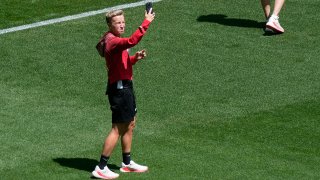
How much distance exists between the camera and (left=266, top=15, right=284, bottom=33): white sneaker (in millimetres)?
17000

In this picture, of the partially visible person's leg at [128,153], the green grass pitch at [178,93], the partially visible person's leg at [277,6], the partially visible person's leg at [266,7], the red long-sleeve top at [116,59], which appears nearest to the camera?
the red long-sleeve top at [116,59]

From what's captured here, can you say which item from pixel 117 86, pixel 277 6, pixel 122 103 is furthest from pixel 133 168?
pixel 277 6

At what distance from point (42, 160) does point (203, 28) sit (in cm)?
602

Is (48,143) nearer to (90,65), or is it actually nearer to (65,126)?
(65,126)

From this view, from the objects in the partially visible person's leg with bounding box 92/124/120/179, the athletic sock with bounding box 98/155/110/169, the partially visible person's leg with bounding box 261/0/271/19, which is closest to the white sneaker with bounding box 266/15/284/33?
the partially visible person's leg with bounding box 261/0/271/19

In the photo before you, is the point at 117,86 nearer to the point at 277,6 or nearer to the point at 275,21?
the point at 275,21

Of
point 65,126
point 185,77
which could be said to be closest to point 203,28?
point 185,77

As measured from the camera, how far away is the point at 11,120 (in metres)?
13.6

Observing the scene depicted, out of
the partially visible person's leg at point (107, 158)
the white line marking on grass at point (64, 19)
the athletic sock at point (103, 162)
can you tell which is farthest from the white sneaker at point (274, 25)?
the athletic sock at point (103, 162)

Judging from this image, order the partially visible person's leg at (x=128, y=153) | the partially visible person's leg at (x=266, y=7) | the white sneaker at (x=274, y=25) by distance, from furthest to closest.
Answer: the partially visible person's leg at (x=266, y=7) < the white sneaker at (x=274, y=25) < the partially visible person's leg at (x=128, y=153)

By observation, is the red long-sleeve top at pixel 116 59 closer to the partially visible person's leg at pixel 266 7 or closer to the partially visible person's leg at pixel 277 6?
the partially visible person's leg at pixel 277 6

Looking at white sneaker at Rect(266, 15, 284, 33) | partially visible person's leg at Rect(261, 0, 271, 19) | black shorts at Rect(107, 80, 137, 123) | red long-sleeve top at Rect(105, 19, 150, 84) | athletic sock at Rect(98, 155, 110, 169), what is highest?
red long-sleeve top at Rect(105, 19, 150, 84)

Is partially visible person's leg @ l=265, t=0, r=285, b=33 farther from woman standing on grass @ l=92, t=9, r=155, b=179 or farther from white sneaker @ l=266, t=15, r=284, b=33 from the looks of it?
woman standing on grass @ l=92, t=9, r=155, b=179

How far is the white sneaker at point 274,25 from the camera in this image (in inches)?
669
